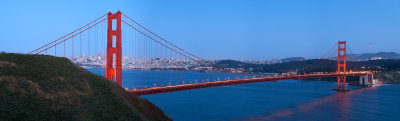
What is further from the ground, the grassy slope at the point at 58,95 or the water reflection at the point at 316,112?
the grassy slope at the point at 58,95

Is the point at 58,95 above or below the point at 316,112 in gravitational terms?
above

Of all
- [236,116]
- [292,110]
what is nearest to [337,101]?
[292,110]

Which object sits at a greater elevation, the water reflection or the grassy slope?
the grassy slope

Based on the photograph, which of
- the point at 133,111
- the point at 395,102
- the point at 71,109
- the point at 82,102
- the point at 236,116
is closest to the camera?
the point at 71,109

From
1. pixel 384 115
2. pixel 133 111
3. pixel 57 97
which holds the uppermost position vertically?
pixel 57 97

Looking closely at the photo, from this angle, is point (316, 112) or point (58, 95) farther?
point (316, 112)

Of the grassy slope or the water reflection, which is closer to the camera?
the grassy slope

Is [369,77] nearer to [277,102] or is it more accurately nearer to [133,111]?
[277,102]

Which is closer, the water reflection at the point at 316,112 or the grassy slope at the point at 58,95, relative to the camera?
the grassy slope at the point at 58,95
